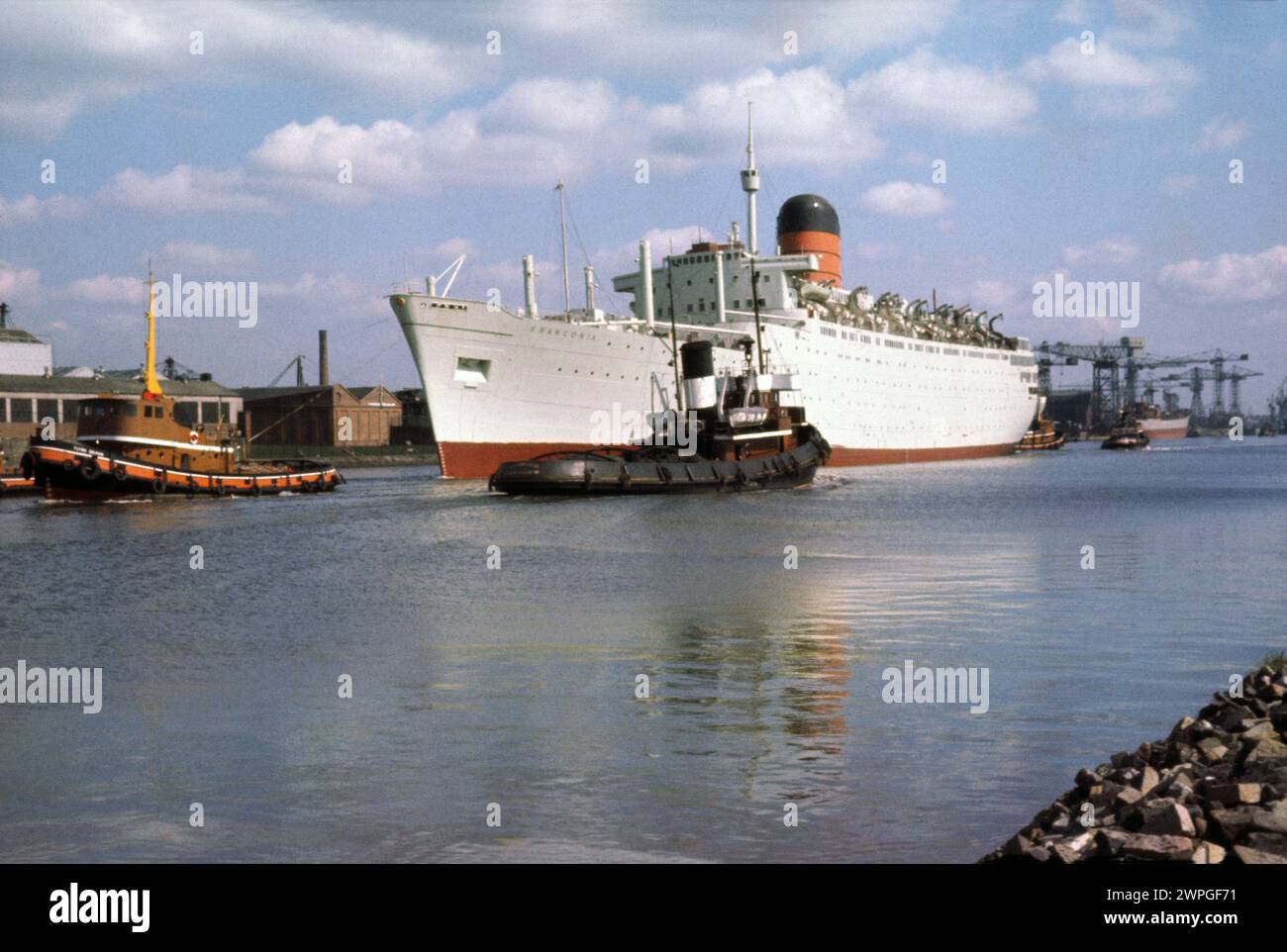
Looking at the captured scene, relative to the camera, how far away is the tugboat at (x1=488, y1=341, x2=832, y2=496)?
48.7m

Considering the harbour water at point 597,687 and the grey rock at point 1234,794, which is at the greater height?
the grey rock at point 1234,794

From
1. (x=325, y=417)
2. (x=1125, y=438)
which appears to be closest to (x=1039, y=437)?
(x=1125, y=438)

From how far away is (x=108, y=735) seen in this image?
452 inches

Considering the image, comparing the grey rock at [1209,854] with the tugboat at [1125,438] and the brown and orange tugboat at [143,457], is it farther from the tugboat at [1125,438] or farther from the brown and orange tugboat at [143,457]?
the tugboat at [1125,438]

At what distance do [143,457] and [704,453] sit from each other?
23511 mm

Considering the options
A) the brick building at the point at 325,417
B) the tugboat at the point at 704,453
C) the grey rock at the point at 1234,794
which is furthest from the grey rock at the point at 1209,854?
the brick building at the point at 325,417

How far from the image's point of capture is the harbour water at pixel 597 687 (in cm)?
846

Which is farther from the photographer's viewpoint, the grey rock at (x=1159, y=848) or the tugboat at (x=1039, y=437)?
the tugboat at (x=1039, y=437)

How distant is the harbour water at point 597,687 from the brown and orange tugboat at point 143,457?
774 inches

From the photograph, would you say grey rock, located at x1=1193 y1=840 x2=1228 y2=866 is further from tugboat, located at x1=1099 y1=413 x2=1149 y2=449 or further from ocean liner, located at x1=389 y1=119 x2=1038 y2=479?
tugboat, located at x1=1099 y1=413 x2=1149 y2=449

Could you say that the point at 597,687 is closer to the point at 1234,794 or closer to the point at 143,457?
the point at 1234,794
